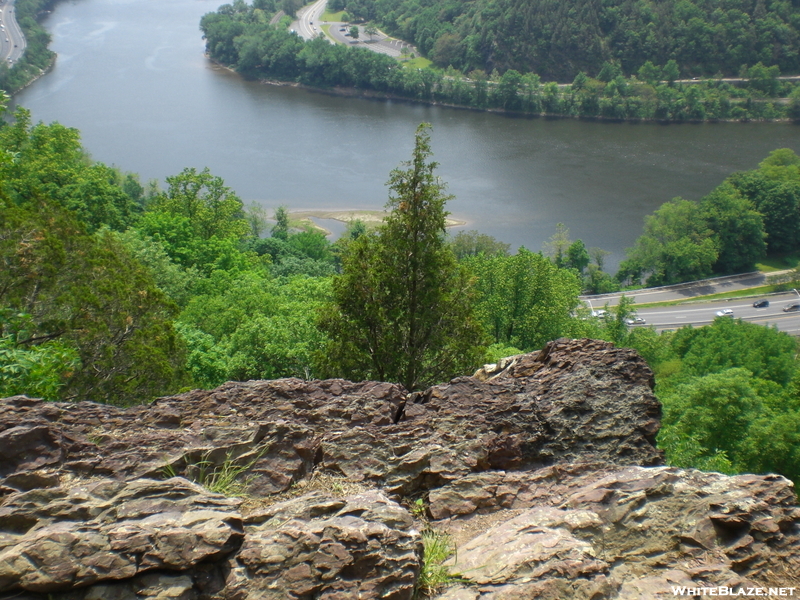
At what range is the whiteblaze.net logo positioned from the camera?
18.7 feet

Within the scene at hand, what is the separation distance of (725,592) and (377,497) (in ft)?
10.00

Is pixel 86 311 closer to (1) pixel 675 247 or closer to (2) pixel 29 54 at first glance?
(1) pixel 675 247

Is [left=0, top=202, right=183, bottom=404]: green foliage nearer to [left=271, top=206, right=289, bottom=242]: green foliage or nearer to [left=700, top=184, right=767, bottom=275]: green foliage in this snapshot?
[left=271, top=206, right=289, bottom=242]: green foliage

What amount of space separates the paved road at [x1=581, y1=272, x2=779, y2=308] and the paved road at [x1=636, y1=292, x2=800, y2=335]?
2236 mm

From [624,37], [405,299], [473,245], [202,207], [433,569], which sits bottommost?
[473,245]

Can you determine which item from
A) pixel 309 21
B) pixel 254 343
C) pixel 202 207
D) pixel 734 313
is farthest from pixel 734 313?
pixel 309 21

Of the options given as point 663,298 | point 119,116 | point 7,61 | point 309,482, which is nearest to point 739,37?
point 663,298

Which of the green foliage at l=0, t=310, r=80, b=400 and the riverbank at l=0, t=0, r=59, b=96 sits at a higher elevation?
the riverbank at l=0, t=0, r=59, b=96

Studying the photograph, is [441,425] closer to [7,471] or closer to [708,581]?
[708,581]

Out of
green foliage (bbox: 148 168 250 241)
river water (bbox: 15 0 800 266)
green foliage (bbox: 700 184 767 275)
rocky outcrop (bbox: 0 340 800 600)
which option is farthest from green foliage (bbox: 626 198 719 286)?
rocky outcrop (bbox: 0 340 800 600)

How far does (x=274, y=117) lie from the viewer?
82.1 metres

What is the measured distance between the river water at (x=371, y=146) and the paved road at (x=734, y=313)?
8.73 metres

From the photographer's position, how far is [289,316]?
20.7 meters

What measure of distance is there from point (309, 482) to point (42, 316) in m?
7.15
